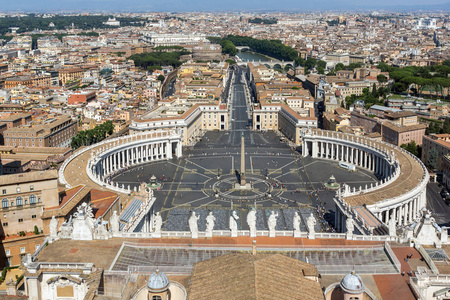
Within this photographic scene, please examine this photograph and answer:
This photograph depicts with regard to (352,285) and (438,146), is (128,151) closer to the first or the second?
(438,146)

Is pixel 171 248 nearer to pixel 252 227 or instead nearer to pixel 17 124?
pixel 252 227

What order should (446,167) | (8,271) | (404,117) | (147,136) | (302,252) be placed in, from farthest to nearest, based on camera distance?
1. (404,117)
2. (147,136)
3. (446,167)
4. (8,271)
5. (302,252)

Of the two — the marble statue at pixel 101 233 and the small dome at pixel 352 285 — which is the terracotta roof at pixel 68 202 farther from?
the small dome at pixel 352 285

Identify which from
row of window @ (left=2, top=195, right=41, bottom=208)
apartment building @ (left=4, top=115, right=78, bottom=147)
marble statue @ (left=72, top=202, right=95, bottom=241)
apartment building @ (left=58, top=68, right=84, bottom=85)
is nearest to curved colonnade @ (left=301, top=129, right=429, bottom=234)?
marble statue @ (left=72, top=202, right=95, bottom=241)

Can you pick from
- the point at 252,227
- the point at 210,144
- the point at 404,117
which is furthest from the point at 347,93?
the point at 252,227

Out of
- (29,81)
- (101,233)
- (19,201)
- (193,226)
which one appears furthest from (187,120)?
(29,81)

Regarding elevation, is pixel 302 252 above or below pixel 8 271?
above
